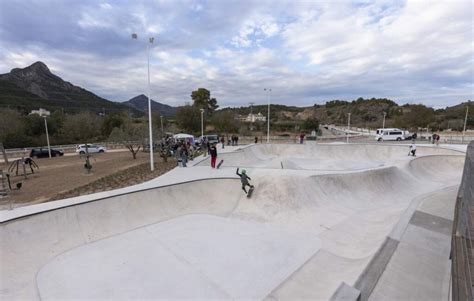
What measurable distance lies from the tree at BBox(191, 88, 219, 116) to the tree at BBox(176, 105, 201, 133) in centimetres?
1257

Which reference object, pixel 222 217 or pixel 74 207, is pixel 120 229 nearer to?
pixel 74 207

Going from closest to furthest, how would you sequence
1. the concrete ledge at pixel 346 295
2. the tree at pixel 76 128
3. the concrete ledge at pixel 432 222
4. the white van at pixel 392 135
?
the concrete ledge at pixel 346 295 → the concrete ledge at pixel 432 222 → the white van at pixel 392 135 → the tree at pixel 76 128

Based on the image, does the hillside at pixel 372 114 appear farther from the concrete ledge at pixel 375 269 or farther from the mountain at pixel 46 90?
the mountain at pixel 46 90

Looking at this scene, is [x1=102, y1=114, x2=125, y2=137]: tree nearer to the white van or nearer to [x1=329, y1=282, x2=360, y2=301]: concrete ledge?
the white van

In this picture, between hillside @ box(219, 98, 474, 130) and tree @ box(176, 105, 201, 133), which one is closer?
hillside @ box(219, 98, 474, 130)

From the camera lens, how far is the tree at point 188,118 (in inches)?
2071

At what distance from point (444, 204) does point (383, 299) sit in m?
7.87

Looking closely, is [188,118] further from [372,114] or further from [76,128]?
[372,114]

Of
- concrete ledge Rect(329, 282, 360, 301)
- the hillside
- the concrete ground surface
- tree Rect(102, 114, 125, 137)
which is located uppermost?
the hillside

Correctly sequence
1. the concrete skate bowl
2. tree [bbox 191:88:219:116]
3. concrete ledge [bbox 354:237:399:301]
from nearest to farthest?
concrete ledge [bbox 354:237:399:301] < the concrete skate bowl < tree [bbox 191:88:219:116]

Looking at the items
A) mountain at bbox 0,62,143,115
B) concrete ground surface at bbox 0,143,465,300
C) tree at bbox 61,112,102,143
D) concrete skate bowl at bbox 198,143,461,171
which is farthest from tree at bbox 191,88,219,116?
concrete ground surface at bbox 0,143,465,300

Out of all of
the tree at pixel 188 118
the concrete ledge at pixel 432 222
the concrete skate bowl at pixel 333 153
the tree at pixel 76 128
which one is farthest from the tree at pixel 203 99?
the concrete ledge at pixel 432 222

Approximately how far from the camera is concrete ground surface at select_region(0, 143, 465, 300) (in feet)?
14.6

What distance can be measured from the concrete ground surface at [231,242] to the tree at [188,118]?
4402cm
